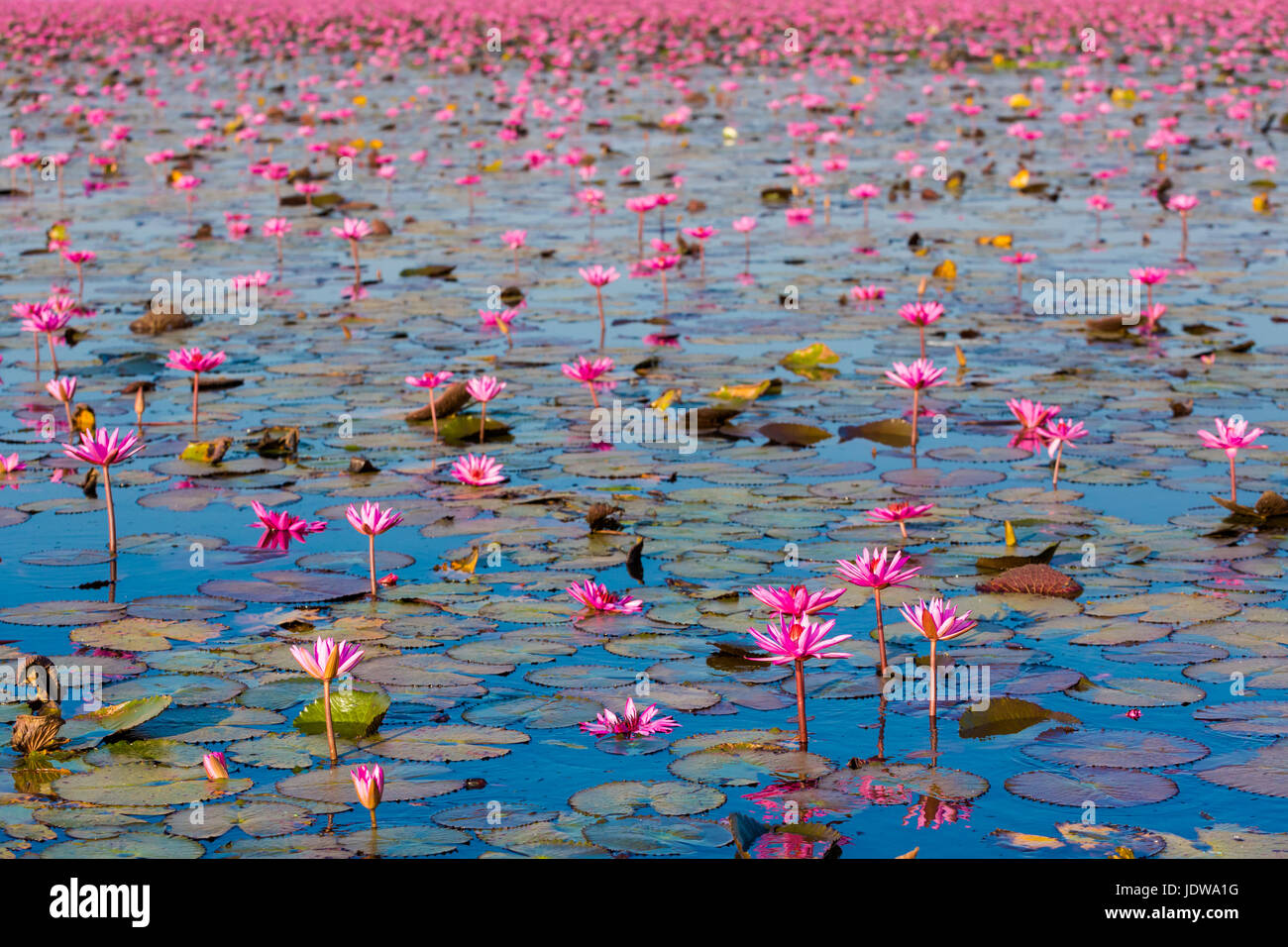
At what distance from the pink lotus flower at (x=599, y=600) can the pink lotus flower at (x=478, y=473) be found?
49.0 inches

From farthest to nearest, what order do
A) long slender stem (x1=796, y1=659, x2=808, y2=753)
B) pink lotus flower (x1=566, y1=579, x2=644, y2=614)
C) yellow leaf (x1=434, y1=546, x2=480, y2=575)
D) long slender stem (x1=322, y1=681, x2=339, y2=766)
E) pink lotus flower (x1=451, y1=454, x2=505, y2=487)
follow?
pink lotus flower (x1=451, y1=454, x2=505, y2=487) → yellow leaf (x1=434, y1=546, x2=480, y2=575) → pink lotus flower (x1=566, y1=579, x2=644, y2=614) → long slender stem (x1=796, y1=659, x2=808, y2=753) → long slender stem (x1=322, y1=681, x2=339, y2=766)

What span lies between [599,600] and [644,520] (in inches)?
38.1

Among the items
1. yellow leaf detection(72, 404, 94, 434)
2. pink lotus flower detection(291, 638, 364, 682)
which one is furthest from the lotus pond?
pink lotus flower detection(291, 638, 364, 682)

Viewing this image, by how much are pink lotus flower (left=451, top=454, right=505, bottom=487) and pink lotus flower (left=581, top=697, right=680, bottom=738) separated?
6.78ft

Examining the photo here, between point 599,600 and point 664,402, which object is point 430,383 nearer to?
point 664,402

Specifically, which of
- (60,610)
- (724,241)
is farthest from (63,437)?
(724,241)

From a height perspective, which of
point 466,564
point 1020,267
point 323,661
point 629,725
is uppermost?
point 1020,267

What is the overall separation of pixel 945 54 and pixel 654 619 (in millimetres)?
23177

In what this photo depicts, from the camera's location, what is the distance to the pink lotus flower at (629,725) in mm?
3738

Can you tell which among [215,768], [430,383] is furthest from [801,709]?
[430,383]

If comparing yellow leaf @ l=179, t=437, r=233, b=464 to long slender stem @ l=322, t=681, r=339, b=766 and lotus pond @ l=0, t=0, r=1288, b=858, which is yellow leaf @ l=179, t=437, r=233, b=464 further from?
long slender stem @ l=322, t=681, r=339, b=766

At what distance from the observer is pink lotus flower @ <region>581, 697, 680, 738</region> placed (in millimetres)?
3738

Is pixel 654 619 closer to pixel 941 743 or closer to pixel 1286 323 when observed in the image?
pixel 941 743

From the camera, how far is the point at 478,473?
5.74 m
